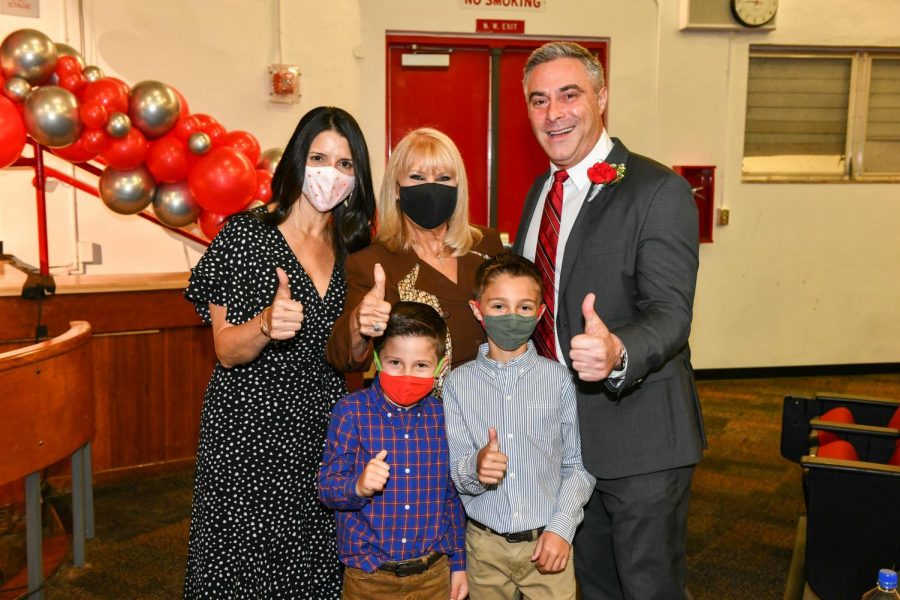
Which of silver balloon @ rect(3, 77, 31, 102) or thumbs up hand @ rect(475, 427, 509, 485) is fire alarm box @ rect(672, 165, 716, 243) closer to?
silver balloon @ rect(3, 77, 31, 102)

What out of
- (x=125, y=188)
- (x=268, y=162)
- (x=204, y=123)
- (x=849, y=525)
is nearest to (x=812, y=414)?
(x=849, y=525)

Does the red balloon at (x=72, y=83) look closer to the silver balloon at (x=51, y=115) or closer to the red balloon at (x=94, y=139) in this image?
the silver balloon at (x=51, y=115)

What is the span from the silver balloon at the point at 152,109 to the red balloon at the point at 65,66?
0.27 metres

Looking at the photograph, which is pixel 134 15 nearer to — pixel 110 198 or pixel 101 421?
pixel 110 198

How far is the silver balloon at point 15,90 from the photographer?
3650 mm

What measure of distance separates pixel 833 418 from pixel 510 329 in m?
1.80

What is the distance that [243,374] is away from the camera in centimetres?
195

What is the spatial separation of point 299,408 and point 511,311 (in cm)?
57

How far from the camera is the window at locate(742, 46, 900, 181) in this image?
6.51 metres

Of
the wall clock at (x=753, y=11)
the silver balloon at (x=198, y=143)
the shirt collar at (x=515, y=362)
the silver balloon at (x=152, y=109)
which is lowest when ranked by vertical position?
the shirt collar at (x=515, y=362)

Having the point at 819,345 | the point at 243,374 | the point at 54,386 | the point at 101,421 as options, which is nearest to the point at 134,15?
the point at 101,421

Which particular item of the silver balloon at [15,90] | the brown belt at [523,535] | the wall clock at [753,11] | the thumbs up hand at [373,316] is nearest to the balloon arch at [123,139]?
the silver balloon at [15,90]

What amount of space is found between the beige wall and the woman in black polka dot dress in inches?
136

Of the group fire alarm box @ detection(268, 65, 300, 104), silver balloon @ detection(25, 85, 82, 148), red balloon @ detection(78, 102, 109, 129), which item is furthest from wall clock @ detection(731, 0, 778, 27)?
silver balloon @ detection(25, 85, 82, 148)
